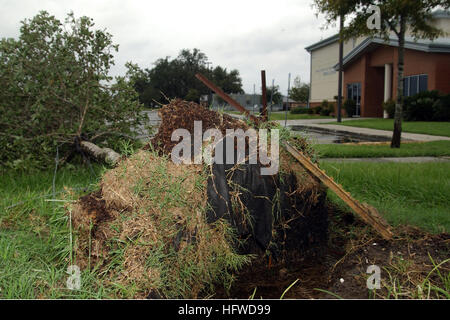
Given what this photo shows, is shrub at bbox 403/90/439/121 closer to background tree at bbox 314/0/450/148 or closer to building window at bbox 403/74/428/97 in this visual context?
building window at bbox 403/74/428/97

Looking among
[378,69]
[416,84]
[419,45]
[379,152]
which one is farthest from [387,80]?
[379,152]

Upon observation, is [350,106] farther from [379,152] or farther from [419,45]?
[379,152]

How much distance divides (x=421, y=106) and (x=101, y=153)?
19.9 metres

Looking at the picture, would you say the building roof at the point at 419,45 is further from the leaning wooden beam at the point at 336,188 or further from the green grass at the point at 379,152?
the leaning wooden beam at the point at 336,188

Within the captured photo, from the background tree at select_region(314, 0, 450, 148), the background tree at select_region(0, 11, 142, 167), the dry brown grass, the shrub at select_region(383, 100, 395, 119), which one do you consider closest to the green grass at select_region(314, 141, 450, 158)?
the background tree at select_region(314, 0, 450, 148)

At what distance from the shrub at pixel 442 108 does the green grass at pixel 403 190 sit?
15712 mm

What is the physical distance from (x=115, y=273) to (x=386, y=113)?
25.7 metres

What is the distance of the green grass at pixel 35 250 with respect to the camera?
7.77 ft

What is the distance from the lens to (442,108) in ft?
65.7

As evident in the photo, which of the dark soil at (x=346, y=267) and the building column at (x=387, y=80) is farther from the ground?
the building column at (x=387, y=80)

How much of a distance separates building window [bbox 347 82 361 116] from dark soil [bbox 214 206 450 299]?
26784 millimetres

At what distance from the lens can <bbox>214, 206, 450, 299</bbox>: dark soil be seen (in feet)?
9.39

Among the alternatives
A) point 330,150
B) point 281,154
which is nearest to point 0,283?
point 281,154

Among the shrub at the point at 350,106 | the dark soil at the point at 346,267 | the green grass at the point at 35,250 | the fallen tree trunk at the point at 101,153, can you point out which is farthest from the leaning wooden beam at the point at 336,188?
the shrub at the point at 350,106
